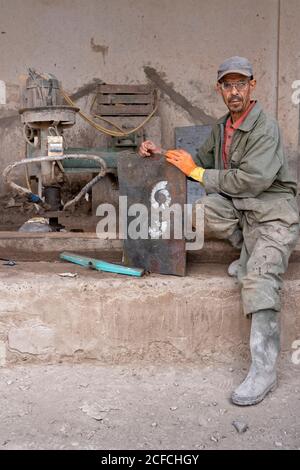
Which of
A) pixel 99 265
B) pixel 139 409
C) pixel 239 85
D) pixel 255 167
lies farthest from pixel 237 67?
pixel 139 409

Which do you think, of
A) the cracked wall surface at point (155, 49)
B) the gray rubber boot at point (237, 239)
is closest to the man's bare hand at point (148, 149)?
the gray rubber boot at point (237, 239)

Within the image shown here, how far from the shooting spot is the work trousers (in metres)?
2.83

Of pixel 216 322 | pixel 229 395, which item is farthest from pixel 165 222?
pixel 229 395

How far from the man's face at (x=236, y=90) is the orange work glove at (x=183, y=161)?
1.16 feet

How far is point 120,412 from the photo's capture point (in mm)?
2641

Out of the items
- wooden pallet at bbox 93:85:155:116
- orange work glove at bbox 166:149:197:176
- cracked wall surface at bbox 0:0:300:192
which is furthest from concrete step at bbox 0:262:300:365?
cracked wall surface at bbox 0:0:300:192

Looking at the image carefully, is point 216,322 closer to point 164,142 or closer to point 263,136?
point 263,136

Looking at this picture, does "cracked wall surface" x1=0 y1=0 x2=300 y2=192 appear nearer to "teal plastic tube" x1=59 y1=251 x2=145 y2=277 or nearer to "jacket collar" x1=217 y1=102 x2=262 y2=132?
"teal plastic tube" x1=59 y1=251 x2=145 y2=277

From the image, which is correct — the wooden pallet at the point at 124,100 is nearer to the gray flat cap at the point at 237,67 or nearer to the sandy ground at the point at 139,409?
the gray flat cap at the point at 237,67

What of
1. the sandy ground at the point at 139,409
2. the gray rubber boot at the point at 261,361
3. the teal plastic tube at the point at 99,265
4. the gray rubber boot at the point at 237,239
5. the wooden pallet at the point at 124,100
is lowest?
the sandy ground at the point at 139,409

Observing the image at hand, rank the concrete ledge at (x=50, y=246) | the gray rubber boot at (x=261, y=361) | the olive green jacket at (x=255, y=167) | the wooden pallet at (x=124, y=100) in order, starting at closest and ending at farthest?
the gray rubber boot at (x=261, y=361) < the olive green jacket at (x=255, y=167) < the concrete ledge at (x=50, y=246) < the wooden pallet at (x=124, y=100)

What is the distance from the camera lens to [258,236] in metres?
3.06

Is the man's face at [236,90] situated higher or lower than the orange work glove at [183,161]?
higher

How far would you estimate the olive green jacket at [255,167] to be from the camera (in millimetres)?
2934
